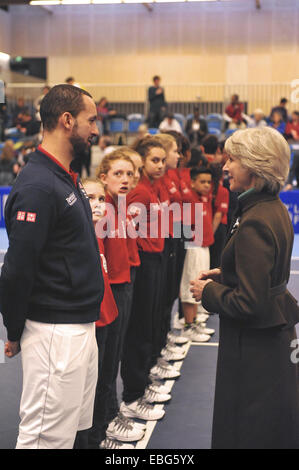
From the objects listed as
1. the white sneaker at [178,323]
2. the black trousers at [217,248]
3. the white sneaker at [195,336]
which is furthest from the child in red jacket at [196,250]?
the black trousers at [217,248]

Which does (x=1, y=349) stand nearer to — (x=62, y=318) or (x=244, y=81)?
(x=62, y=318)

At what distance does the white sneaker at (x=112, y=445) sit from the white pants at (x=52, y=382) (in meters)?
1.09

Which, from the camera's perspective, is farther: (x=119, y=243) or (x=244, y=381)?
(x=119, y=243)

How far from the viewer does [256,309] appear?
248cm

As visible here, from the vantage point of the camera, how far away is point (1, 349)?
531cm

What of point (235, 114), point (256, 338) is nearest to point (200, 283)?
point (256, 338)

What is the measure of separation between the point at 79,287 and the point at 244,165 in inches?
33.2

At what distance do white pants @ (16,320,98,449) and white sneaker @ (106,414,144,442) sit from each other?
1.27 m

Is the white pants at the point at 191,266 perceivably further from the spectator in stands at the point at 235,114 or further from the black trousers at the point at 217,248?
the spectator in stands at the point at 235,114

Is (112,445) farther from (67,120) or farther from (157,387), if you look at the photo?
(67,120)

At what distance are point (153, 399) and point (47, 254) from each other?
2.30 m

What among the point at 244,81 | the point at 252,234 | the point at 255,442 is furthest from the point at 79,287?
the point at 244,81

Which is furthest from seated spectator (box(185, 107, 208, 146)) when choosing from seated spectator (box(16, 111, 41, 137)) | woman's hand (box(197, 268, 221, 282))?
woman's hand (box(197, 268, 221, 282))

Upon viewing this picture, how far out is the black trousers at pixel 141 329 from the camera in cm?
430
